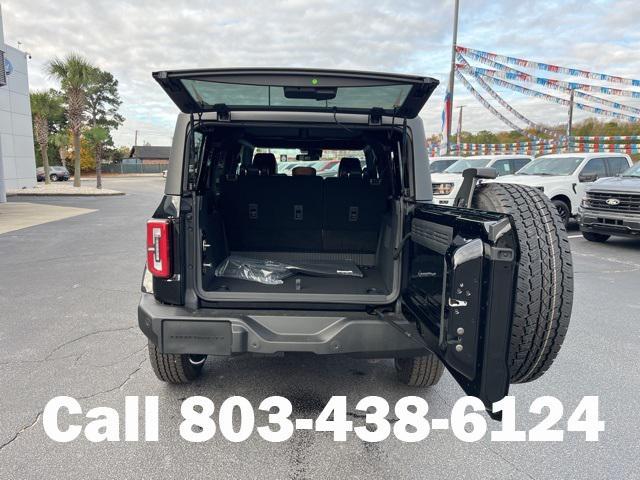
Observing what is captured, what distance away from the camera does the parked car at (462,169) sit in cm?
1071

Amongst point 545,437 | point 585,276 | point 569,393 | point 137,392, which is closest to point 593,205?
point 585,276

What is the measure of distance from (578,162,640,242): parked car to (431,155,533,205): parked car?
277cm

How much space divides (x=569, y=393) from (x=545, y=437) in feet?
2.09

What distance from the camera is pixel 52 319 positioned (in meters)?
4.42

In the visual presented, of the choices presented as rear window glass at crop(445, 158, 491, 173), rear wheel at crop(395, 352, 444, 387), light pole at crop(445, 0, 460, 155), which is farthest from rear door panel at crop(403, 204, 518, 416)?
light pole at crop(445, 0, 460, 155)

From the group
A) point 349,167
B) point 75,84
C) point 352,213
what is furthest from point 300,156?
point 75,84

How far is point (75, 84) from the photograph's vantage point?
76.9 ft

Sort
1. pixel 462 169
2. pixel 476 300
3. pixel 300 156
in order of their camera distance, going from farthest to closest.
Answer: pixel 462 169 < pixel 300 156 < pixel 476 300

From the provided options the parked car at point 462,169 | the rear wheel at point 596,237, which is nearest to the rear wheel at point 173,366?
the parked car at point 462,169

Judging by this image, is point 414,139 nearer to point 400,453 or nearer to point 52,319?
point 400,453

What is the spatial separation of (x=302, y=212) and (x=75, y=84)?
24513 millimetres

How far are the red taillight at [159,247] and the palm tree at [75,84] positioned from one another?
24.3m

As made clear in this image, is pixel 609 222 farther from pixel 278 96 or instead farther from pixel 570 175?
pixel 278 96

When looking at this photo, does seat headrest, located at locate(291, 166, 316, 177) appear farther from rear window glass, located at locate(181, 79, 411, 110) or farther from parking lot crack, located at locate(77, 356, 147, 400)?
parking lot crack, located at locate(77, 356, 147, 400)
